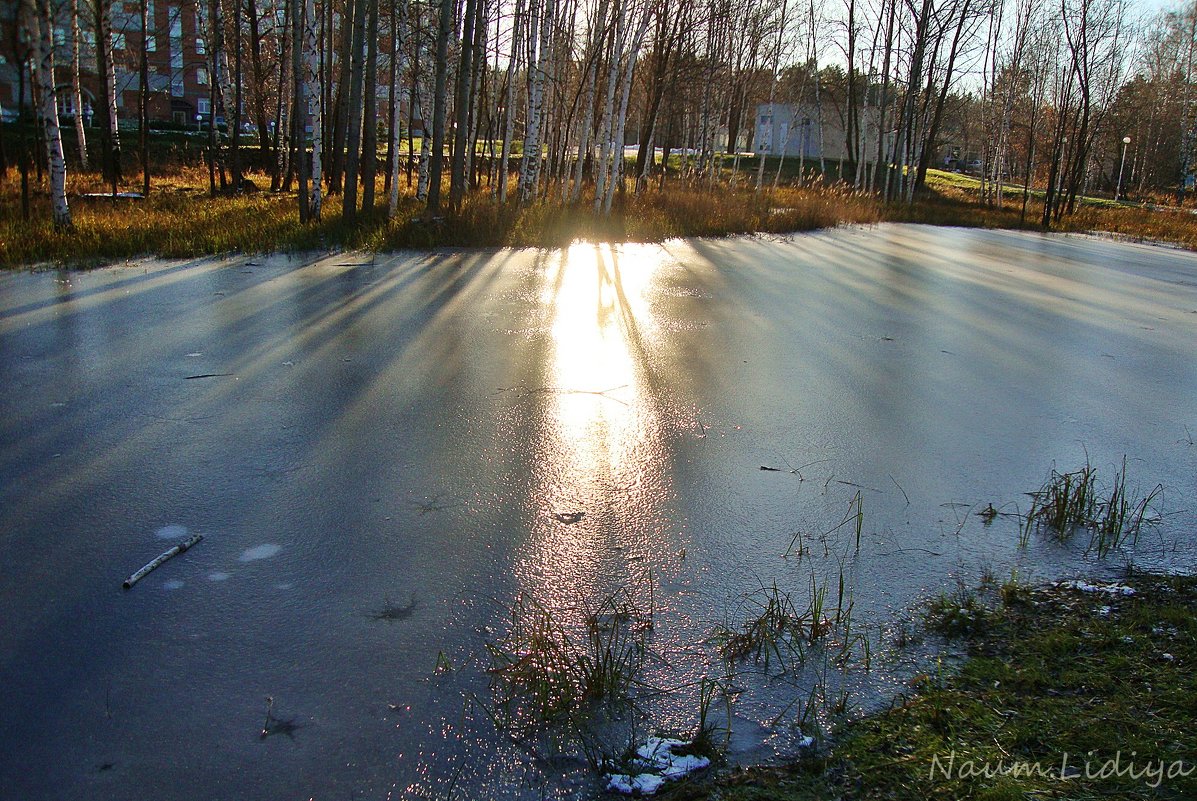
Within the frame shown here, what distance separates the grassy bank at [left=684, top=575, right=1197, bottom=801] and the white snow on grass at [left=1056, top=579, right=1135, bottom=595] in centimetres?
17

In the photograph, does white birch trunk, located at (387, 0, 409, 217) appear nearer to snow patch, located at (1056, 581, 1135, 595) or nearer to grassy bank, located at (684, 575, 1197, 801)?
snow patch, located at (1056, 581, 1135, 595)

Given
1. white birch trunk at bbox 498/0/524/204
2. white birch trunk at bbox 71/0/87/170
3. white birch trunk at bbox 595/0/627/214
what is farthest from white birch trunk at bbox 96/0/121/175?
white birch trunk at bbox 595/0/627/214

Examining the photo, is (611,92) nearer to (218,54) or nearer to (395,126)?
(395,126)

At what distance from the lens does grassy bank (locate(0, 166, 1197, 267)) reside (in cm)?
713

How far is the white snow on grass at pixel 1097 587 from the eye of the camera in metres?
A: 2.32

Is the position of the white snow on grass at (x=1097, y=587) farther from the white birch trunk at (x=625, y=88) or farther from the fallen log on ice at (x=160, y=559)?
the white birch trunk at (x=625, y=88)

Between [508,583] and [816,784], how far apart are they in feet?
3.23

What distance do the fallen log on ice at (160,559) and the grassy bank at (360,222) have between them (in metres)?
5.13

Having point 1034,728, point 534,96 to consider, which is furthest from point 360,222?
point 1034,728

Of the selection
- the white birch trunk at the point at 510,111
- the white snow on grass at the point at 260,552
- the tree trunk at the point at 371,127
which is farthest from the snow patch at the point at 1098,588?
the white birch trunk at the point at 510,111

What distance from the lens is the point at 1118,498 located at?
301 cm

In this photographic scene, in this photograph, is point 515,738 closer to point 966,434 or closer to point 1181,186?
point 966,434

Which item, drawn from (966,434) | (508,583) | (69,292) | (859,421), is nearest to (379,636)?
(508,583)

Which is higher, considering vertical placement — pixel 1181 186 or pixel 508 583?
pixel 1181 186
